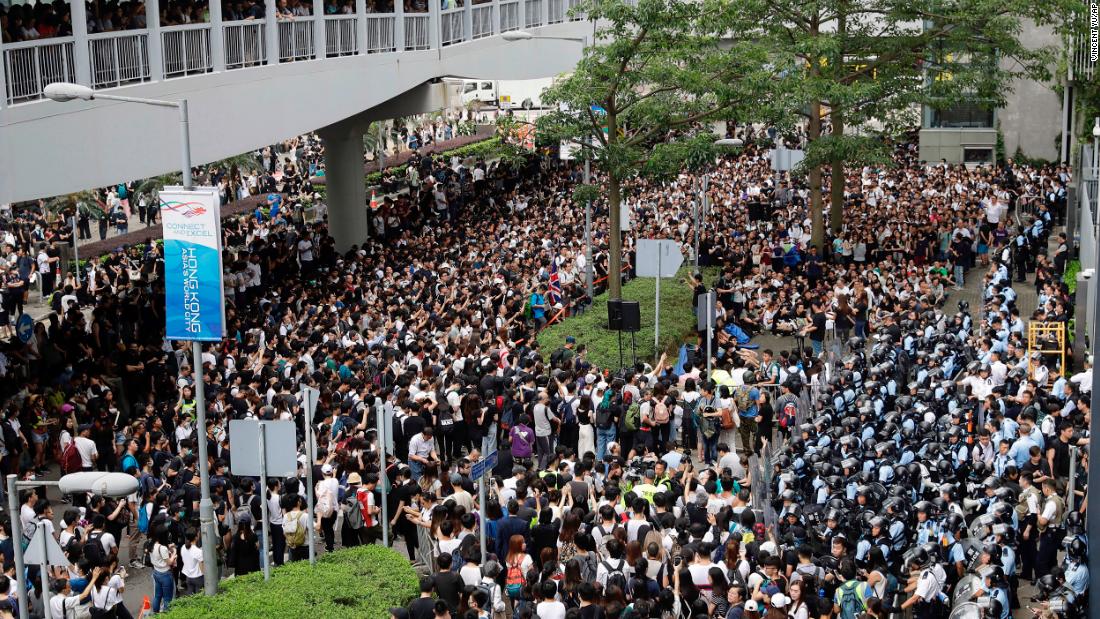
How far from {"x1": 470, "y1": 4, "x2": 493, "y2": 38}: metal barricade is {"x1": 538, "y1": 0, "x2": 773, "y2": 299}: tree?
11.2m

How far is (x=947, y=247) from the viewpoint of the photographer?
1236 inches

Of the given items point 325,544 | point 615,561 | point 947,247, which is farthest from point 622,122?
point 615,561

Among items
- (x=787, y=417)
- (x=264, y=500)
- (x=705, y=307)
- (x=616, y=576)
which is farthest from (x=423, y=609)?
(x=705, y=307)

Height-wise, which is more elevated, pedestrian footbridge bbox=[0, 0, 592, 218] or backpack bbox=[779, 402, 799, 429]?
pedestrian footbridge bbox=[0, 0, 592, 218]

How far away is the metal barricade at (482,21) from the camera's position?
38.1 m

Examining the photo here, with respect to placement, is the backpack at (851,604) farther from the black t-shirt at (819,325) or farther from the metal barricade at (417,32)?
the metal barricade at (417,32)

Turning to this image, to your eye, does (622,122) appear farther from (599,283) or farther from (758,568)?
(758,568)

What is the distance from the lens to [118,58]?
849 inches

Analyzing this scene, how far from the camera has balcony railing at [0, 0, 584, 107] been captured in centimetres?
1958

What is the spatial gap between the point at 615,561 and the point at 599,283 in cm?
1798

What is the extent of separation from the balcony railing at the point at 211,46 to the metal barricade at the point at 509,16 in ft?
8.01

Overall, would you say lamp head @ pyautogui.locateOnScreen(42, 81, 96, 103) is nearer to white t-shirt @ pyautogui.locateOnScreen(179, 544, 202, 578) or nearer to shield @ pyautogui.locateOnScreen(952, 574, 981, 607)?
white t-shirt @ pyautogui.locateOnScreen(179, 544, 202, 578)

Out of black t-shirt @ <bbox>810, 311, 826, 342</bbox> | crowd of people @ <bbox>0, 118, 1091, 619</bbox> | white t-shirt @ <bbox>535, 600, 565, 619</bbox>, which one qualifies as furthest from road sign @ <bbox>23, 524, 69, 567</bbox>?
black t-shirt @ <bbox>810, 311, 826, 342</bbox>

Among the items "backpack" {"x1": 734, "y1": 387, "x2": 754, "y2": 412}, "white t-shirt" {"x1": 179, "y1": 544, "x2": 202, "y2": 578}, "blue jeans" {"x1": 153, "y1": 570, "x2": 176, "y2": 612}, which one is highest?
"backpack" {"x1": 734, "y1": 387, "x2": 754, "y2": 412}
